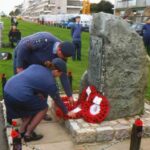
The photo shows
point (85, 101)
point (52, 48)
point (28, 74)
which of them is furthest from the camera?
point (85, 101)

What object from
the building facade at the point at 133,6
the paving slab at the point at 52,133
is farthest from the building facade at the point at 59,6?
the paving slab at the point at 52,133

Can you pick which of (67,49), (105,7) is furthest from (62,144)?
(105,7)

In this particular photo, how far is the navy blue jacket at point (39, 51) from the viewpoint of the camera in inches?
245

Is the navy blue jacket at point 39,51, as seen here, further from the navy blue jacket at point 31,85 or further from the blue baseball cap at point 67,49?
the navy blue jacket at point 31,85

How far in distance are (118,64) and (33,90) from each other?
5.01 feet

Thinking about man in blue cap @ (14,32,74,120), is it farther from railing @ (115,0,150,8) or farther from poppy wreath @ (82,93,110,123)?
railing @ (115,0,150,8)

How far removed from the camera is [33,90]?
5.63 m

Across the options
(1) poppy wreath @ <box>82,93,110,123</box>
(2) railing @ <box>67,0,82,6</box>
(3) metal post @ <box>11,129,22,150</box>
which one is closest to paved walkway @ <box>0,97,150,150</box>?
(1) poppy wreath @ <box>82,93,110,123</box>

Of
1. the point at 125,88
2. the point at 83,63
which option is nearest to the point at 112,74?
the point at 125,88

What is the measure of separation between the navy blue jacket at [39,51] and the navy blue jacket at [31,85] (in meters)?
0.58

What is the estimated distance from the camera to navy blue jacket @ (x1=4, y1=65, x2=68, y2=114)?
18.2ft

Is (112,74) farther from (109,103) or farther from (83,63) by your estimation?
(83,63)

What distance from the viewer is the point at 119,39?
6.32 m

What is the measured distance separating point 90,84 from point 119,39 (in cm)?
109
